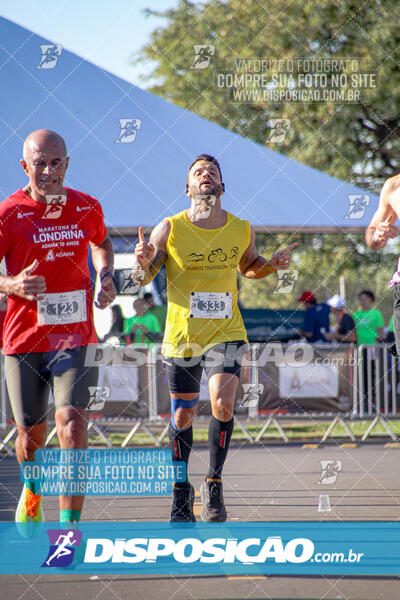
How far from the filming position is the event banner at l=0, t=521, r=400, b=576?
13.5 feet

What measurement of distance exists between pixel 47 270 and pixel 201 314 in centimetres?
109

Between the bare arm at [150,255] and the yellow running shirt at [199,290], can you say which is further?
the yellow running shirt at [199,290]

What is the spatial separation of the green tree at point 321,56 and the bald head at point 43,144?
15969 millimetres

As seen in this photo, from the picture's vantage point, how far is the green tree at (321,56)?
19953mm

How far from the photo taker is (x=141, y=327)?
12.4m

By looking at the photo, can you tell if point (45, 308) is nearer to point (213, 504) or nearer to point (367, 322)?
point (213, 504)

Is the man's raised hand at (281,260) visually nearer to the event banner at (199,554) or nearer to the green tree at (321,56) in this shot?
the event banner at (199,554)

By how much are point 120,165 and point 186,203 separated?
1172 mm

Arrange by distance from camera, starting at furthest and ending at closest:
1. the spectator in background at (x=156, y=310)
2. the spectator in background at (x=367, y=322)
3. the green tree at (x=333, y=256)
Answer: the green tree at (x=333, y=256) < the spectator in background at (x=367, y=322) < the spectator in background at (x=156, y=310)

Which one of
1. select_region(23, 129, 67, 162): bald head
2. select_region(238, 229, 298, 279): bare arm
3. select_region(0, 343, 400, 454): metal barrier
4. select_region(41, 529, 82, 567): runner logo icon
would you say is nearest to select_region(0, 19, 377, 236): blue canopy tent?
select_region(0, 343, 400, 454): metal barrier

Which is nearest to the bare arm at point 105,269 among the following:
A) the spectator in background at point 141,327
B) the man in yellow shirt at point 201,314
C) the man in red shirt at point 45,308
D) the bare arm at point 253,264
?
the man in red shirt at point 45,308

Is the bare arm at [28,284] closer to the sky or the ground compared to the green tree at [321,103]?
closer to the ground

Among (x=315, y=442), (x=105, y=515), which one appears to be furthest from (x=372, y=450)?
(x=105, y=515)

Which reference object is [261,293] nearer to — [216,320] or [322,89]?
[322,89]
